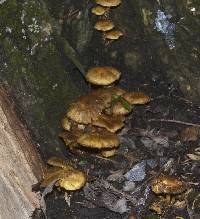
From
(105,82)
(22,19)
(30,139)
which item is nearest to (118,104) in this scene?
(105,82)

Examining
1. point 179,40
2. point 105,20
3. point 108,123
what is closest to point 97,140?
point 108,123

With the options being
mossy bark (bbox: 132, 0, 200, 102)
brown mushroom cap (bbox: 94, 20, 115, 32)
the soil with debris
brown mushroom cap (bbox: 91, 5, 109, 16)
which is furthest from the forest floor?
brown mushroom cap (bbox: 91, 5, 109, 16)

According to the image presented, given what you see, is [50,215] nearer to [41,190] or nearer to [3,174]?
[41,190]

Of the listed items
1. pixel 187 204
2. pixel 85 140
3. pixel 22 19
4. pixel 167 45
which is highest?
pixel 22 19

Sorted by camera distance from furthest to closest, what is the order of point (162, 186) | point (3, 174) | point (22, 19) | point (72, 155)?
point (72, 155)
point (22, 19)
point (162, 186)
point (3, 174)

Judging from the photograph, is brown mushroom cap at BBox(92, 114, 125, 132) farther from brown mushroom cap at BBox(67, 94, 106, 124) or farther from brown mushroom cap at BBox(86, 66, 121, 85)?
brown mushroom cap at BBox(86, 66, 121, 85)

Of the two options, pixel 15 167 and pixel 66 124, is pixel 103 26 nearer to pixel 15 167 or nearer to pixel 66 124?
pixel 66 124
